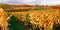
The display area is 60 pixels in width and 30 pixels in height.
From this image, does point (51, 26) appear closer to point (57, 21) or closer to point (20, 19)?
point (57, 21)

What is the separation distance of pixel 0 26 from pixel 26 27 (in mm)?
779

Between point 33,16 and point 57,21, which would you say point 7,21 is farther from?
point 57,21

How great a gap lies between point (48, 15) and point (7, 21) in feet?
4.28

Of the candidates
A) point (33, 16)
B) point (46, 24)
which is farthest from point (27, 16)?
point (46, 24)

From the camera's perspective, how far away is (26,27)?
643 centimetres

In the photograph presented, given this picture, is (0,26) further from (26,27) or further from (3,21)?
(26,27)

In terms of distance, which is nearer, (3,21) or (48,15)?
(3,21)

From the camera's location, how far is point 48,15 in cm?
668

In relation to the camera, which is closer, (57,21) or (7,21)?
(7,21)

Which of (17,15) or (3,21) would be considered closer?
(3,21)

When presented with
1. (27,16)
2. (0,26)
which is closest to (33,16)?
(27,16)

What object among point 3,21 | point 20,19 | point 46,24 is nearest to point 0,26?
point 3,21

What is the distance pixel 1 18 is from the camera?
6.20 m

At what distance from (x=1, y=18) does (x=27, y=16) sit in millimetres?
805
